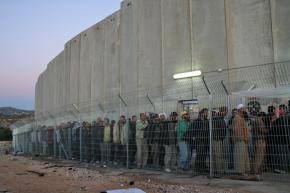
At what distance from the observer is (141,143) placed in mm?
13203

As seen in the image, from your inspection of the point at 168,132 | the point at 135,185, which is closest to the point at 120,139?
the point at 168,132

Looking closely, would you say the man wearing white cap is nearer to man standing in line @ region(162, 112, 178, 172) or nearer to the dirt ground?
the dirt ground

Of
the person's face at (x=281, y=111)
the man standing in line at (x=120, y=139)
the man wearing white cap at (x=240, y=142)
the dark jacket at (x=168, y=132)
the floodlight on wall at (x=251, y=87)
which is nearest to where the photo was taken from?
the person's face at (x=281, y=111)

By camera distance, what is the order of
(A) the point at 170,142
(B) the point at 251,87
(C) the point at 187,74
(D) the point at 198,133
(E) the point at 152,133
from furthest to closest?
(C) the point at 187,74
(B) the point at 251,87
(E) the point at 152,133
(A) the point at 170,142
(D) the point at 198,133

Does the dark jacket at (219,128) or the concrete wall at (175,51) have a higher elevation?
the concrete wall at (175,51)

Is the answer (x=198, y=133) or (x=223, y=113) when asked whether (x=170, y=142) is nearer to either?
(x=198, y=133)

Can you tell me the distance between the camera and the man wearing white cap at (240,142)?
10000 millimetres

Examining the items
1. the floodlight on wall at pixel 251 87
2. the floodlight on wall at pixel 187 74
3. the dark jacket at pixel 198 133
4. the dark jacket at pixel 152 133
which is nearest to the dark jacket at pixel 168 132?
the dark jacket at pixel 152 133

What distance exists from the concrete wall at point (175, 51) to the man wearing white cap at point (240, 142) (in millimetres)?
1451

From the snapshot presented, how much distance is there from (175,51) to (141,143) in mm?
7419

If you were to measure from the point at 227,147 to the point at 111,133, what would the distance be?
5.70 meters

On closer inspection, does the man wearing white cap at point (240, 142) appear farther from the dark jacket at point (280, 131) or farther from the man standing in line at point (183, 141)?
the man standing in line at point (183, 141)

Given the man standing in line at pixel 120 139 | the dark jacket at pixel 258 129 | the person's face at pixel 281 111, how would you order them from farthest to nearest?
the man standing in line at pixel 120 139, the dark jacket at pixel 258 129, the person's face at pixel 281 111

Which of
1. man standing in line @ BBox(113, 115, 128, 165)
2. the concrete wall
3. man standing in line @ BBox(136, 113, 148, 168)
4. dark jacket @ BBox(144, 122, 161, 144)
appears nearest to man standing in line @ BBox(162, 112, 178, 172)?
dark jacket @ BBox(144, 122, 161, 144)
